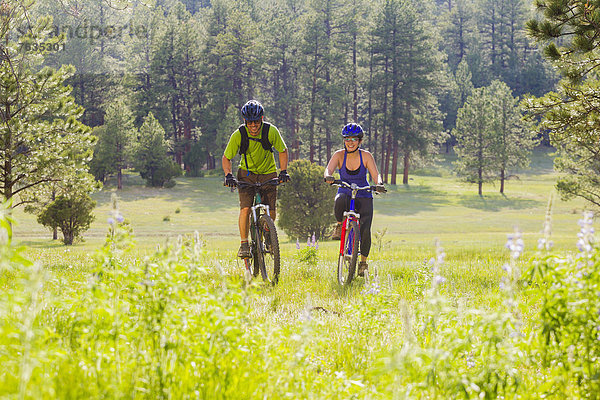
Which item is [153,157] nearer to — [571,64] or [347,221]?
[571,64]

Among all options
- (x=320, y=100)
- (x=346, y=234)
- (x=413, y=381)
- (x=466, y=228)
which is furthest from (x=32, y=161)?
(x=320, y=100)

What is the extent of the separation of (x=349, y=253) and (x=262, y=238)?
130 cm

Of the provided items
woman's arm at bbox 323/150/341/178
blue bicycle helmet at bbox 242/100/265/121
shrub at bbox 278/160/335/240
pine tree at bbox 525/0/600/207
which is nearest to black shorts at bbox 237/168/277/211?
woman's arm at bbox 323/150/341/178

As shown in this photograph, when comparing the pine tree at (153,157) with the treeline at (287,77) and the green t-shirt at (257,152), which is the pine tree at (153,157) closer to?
the treeline at (287,77)

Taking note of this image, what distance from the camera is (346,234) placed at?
7918mm

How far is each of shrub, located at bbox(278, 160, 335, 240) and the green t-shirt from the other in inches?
573

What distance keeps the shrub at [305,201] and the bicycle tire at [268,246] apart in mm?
14453

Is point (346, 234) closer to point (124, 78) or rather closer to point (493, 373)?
point (493, 373)

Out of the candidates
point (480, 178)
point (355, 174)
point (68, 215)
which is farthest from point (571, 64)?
point (480, 178)

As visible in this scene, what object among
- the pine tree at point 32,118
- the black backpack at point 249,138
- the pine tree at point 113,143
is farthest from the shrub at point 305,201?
the pine tree at point 113,143

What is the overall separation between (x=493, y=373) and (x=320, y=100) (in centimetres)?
5899

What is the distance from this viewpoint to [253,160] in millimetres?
7727

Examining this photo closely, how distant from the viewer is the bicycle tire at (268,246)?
24.6ft

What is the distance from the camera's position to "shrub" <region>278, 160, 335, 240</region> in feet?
A: 73.7
